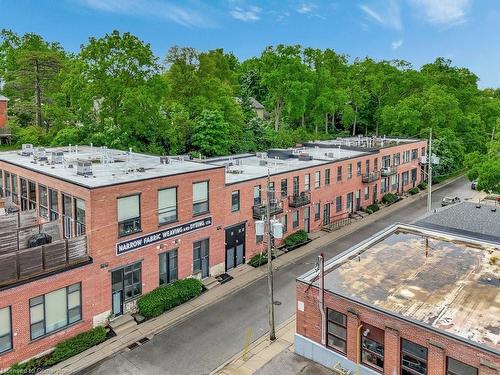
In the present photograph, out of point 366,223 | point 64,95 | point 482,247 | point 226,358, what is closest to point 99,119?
point 64,95

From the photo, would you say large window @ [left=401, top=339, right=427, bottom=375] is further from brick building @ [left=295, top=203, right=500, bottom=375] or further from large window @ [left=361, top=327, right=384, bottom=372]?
large window @ [left=361, top=327, right=384, bottom=372]

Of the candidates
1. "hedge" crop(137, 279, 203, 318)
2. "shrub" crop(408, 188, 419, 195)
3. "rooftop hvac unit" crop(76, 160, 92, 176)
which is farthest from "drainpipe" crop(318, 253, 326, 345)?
"shrub" crop(408, 188, 419, 195)

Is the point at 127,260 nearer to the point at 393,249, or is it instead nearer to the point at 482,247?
the point at 393,249

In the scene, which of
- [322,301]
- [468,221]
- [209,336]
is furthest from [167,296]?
[468,221]

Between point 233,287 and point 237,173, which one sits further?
point 237,173

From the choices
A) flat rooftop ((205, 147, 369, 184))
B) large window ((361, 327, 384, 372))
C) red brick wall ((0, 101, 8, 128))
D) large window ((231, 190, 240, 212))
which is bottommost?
large window ((361, 327, 384, 372))

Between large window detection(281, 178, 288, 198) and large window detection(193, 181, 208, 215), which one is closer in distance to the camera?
large window detection(193, 181, 208, 215)

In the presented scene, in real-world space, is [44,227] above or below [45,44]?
below
